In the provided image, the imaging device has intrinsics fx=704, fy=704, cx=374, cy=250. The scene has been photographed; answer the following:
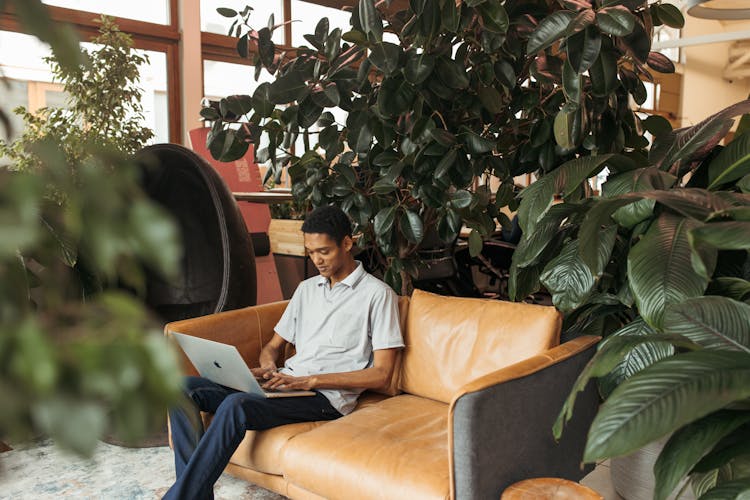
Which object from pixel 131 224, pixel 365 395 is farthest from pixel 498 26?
pixel 131 224

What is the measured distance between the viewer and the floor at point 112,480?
2.72 metres

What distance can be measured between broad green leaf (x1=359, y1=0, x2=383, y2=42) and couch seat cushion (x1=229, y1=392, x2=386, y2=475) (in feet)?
4.69

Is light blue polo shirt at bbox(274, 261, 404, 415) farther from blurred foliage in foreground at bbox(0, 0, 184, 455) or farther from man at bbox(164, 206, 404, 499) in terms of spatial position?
blurred foliage in foreground at bbox(0, 0, 184, 455)

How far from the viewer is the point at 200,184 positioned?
3.75 meters

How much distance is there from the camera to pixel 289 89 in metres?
2.86

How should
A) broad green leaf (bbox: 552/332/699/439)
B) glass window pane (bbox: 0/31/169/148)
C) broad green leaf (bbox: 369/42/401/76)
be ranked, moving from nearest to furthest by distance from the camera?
broad green leaf (bbox: 552/332/699/439) → broad green leaf (bbox: 369/42/401/76) → glass window pane (bbox: 0/31/169/148)

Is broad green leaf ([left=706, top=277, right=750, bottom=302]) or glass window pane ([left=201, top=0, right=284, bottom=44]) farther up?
glass window pane ([left=201, top=0, right=284, bottom=44])

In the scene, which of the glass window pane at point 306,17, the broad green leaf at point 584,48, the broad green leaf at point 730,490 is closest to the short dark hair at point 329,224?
the broad green leaf at point 584,48

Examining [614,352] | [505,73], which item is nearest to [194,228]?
[505,73]

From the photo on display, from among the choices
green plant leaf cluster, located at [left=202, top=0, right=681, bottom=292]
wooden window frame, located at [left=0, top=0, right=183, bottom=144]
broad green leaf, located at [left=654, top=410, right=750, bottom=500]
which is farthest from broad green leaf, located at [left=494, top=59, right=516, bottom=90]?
wooden window frame, located at [left=0, top=0, right=183, bottom=144]

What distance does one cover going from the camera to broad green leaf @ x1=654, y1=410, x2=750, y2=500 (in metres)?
1.38

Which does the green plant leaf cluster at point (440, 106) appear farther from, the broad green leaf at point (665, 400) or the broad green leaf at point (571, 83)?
the broad green leaf at point (665, 400)

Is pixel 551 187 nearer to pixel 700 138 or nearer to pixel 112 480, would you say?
pixel 700 138

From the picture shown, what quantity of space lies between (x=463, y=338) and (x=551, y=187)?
0.66 metres
